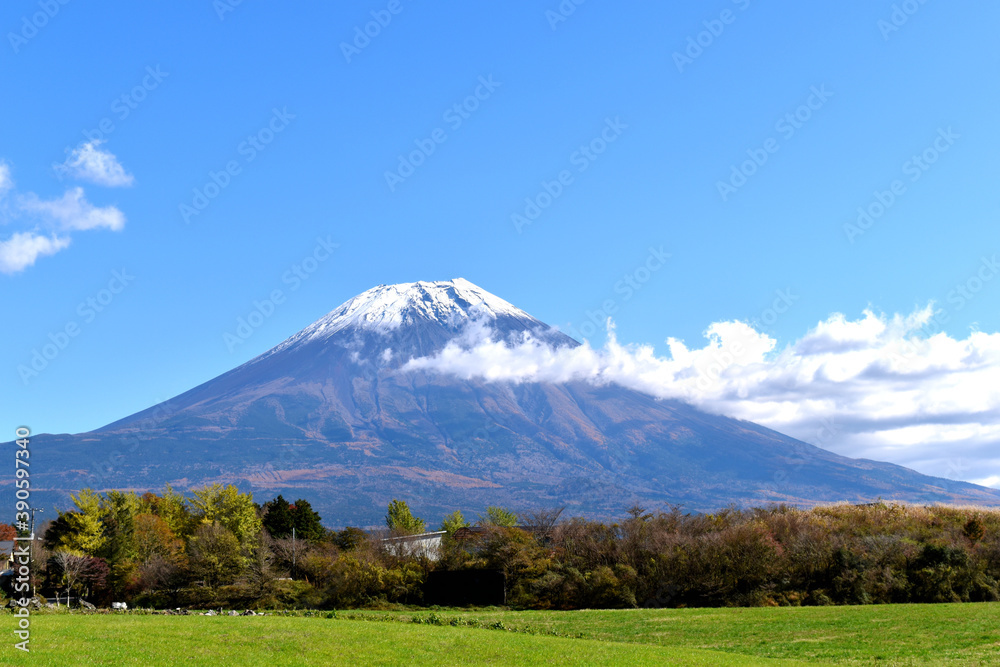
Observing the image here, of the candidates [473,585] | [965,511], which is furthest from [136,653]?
[965,511]

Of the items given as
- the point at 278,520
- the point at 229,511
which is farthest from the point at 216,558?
the point at 278,520

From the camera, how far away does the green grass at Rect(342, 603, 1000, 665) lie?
2420 centimetres

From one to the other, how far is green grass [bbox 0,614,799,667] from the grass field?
0.03 m

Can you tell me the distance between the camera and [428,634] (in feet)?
88.4

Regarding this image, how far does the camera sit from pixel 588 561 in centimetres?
4869

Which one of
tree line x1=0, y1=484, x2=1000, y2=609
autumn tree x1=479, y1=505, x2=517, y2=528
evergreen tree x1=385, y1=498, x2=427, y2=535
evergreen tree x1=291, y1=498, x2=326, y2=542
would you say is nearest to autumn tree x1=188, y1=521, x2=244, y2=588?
tree line x1=0, y1=484, x2=1000, y2=609

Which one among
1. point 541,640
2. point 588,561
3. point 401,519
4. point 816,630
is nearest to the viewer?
point 541,640

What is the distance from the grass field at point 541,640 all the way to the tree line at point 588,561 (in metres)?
6.96

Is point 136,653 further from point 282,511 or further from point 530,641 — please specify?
point 282,511

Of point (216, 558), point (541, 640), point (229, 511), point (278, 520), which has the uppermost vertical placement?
point (229, 511)

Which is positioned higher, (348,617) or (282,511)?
(282,511)

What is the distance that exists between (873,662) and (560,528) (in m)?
31.4

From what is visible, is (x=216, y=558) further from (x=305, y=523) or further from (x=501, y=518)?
(x=501, y=518)

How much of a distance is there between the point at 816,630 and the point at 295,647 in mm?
18198
